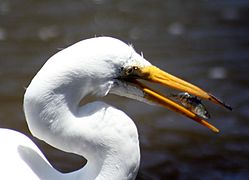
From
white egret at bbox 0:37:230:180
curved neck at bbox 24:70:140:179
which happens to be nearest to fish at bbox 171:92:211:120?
white egret at bbox 0:37:230:180

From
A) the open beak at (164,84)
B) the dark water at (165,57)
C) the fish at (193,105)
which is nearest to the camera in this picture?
the open beak at (164,84)

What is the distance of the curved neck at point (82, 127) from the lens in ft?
9.01

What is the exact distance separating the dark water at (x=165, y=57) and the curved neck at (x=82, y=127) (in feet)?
4.18

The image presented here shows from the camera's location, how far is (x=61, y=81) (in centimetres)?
274

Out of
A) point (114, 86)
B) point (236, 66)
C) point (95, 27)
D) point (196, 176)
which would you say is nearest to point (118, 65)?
point (114, 86)

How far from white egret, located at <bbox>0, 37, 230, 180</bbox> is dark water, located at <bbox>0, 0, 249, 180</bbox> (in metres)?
1.23

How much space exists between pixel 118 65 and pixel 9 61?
2.89m

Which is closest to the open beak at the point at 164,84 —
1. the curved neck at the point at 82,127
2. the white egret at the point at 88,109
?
the white egret at the point at 88,109

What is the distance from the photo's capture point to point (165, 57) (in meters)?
5.57

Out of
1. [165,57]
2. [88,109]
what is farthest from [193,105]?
[165,57]

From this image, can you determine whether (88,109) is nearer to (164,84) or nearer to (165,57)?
(164,84)

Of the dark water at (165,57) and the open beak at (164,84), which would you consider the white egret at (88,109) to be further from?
the dark water at (165,57)

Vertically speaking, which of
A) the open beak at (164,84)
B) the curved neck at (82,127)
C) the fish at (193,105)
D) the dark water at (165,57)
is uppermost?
the dark water at (165,57)

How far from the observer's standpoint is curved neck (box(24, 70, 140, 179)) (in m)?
2.75
